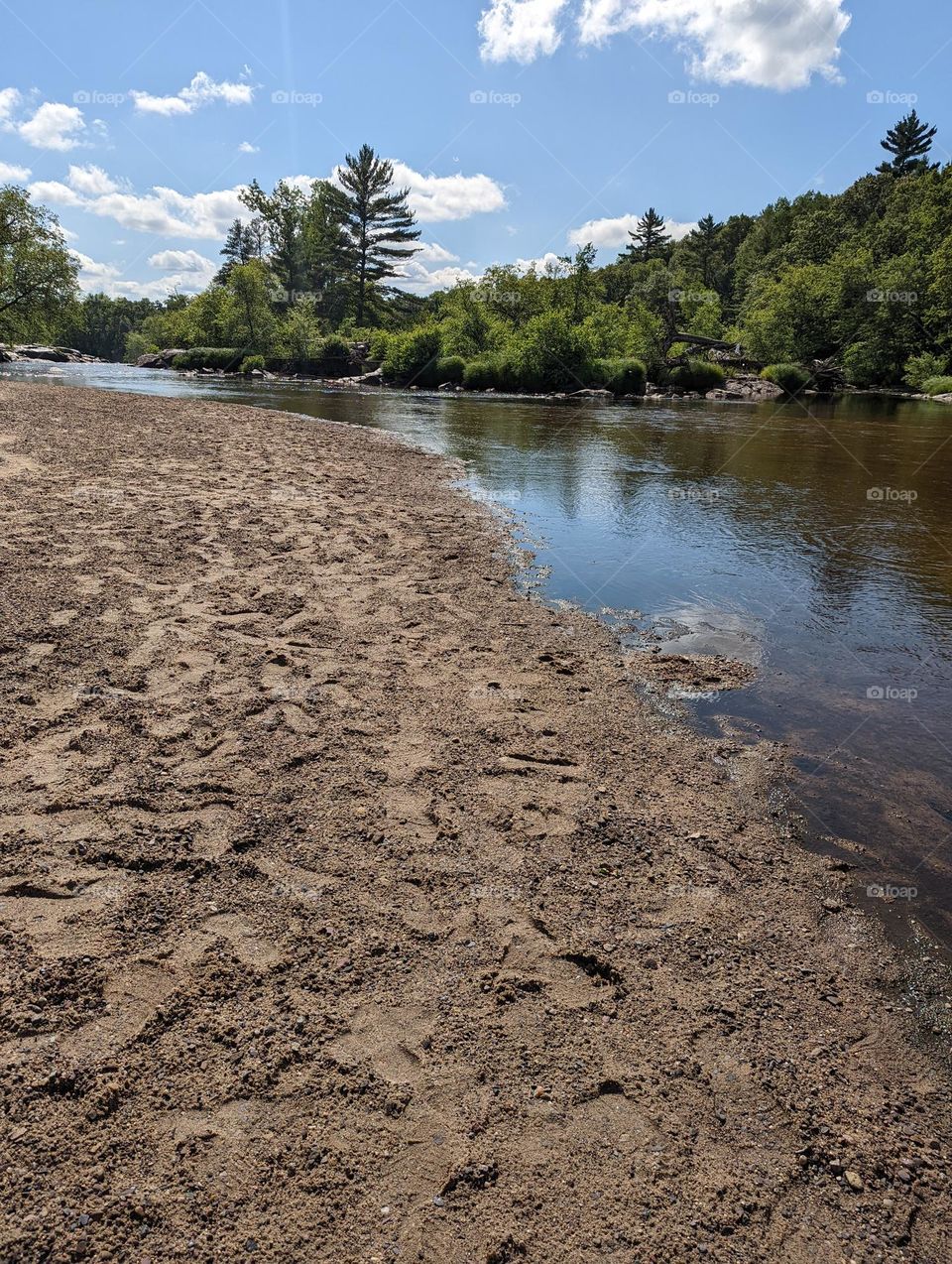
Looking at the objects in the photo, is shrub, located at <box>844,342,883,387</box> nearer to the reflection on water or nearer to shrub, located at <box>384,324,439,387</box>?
shrub, located at <box>384,324,439,387</box>

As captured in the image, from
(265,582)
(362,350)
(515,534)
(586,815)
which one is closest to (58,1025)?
(586,815)

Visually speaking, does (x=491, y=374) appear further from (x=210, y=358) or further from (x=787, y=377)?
(x=210, y=358)

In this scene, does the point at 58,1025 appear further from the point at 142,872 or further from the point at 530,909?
the point at 530,909

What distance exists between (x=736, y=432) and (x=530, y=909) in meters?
28.0

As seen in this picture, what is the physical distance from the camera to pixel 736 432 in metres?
27.9

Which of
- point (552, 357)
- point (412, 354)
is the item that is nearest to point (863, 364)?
point (552, 357)

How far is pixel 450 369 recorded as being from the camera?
56.8 metres

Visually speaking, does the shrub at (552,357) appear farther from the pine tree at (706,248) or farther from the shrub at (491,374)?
the pine tree at (706,248)

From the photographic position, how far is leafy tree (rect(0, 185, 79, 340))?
3803 centimetres

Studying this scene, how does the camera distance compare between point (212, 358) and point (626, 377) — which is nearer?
point (626, 377)

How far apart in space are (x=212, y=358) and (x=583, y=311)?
124ft

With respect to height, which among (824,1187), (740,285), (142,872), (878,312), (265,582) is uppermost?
(740,285)

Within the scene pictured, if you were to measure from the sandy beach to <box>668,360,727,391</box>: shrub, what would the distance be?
182 feet

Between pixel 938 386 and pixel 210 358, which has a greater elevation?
pixel 210 358
